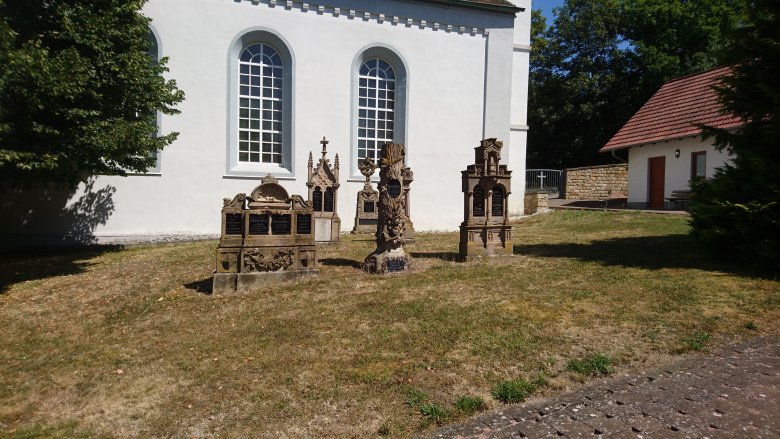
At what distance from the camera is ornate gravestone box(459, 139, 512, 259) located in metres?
10.4

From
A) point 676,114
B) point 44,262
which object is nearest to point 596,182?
point 676,114

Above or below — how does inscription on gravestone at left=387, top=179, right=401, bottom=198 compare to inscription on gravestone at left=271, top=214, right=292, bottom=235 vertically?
above

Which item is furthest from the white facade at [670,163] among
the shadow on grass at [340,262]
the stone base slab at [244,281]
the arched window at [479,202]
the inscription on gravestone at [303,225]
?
the stone base slab at [244,281]

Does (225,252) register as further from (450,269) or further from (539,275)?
(539,275)

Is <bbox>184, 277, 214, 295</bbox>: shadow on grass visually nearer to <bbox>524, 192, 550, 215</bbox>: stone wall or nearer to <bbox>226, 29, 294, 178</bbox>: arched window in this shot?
<bbox>226, 29, 294, 178</bbox>: arched window

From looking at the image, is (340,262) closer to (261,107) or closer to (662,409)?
(662,409)

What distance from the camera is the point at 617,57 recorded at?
32.9 metres

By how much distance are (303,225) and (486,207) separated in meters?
4.13

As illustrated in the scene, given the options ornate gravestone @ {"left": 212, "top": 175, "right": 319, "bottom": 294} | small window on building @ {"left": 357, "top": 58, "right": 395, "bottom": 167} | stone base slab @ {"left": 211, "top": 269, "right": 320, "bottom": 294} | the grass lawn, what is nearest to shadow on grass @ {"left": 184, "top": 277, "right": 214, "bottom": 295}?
the grass lawn

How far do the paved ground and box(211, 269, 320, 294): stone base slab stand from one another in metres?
5.49

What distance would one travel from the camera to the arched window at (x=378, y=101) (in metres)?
17.9

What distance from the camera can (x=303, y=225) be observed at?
9109 mm

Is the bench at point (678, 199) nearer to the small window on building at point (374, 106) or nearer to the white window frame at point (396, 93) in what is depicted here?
the white window frame at point (396, 93)

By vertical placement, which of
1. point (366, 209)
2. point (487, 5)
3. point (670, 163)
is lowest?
point (366, 209)
